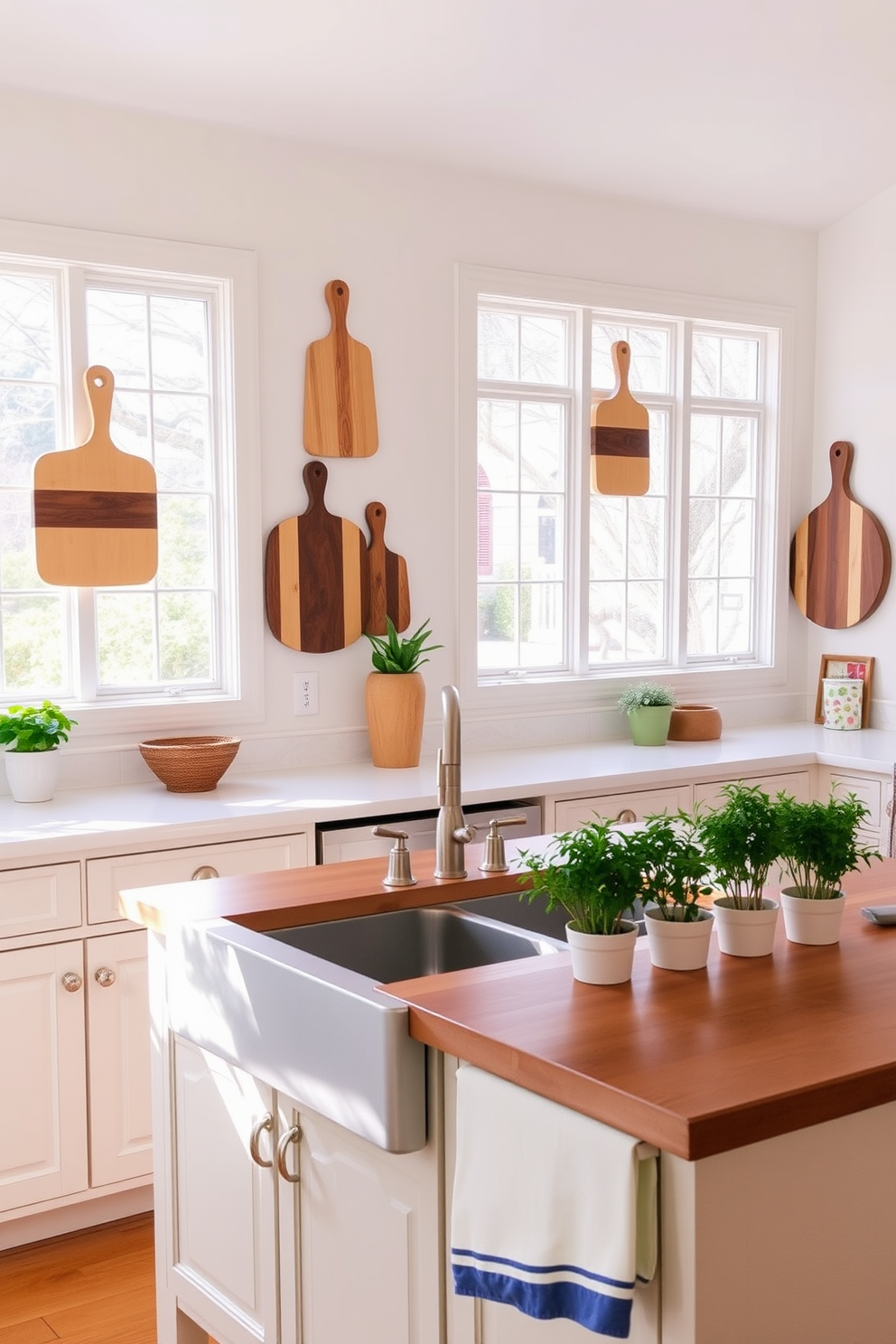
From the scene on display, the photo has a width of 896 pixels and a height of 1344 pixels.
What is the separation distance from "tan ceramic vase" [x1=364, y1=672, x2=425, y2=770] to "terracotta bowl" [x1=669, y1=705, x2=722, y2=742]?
1.03 m

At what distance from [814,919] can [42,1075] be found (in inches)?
73.2

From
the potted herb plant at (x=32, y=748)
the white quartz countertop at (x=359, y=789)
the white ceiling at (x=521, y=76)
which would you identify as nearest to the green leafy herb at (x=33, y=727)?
the potted herb plant at (x=32, y=748)

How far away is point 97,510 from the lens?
349 centimetres

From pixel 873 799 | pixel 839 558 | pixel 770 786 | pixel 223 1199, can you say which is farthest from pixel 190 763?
pixel 839 558

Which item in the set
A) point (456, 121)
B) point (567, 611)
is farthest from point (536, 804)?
point (456, 121)

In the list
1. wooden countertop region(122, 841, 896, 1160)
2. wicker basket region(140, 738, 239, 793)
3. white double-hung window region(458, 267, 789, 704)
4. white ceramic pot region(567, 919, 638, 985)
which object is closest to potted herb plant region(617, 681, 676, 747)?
white double-hung window region(458, 267, 789, 704)

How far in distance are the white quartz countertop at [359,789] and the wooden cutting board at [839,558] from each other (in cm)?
51

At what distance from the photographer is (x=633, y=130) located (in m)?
3.98

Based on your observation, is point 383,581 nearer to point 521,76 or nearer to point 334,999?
point 521,76

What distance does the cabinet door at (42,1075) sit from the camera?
286 centimetres

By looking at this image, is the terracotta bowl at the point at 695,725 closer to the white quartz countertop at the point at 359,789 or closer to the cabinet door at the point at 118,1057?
the white quartz countertop at the point at 359,789

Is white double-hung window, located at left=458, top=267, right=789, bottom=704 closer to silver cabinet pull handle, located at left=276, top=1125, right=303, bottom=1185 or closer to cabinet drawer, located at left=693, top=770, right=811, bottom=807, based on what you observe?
cabinet drawer, located at left=693, top=770, right=811, bottom=807

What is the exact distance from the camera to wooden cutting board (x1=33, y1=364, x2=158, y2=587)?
3.43 metres

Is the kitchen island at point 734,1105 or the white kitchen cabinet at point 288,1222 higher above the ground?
the kitchen island at point 734,1105
